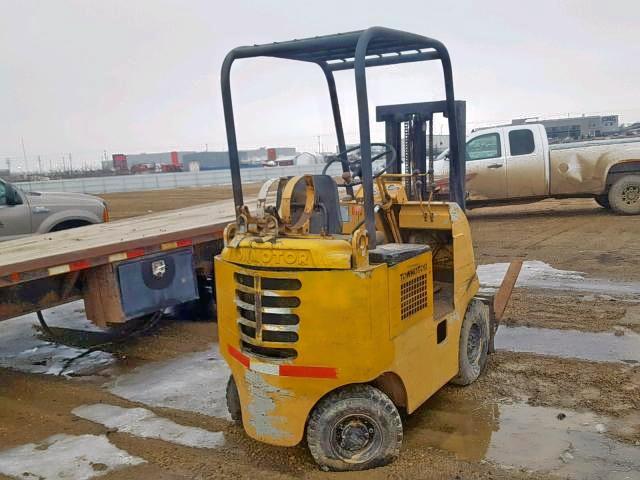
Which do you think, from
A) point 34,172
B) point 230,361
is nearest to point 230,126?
point 230,361

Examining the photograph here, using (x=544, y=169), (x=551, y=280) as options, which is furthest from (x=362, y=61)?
(x=544, y=169)

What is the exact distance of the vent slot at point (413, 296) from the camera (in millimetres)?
3996

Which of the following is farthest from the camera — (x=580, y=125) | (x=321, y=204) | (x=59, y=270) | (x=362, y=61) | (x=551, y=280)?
(x=580, y=125)

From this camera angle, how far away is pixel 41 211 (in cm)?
976

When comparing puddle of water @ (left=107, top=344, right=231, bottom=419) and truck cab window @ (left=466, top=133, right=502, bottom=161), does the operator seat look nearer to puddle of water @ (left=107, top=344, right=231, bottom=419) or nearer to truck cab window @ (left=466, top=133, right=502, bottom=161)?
puddle of water @ (left=107, top=344, right=231, bottom=419)

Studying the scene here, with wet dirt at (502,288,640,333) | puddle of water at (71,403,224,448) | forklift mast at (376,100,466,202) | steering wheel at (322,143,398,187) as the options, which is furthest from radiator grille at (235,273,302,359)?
wet dirt at (502,288,640,333)

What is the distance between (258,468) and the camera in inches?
161

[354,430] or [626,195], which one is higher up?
[626,195]

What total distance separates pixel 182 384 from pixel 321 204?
2.50m

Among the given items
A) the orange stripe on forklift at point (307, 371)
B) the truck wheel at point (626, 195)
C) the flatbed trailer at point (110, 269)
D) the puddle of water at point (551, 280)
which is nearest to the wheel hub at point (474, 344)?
the orange stripe on forklift at point (307, 371)

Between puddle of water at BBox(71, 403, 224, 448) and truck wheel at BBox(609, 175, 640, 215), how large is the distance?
11456 mm

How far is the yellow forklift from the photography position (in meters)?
3.69

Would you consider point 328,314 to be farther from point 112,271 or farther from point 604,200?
point 604,200

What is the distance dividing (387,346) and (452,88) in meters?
2.18
